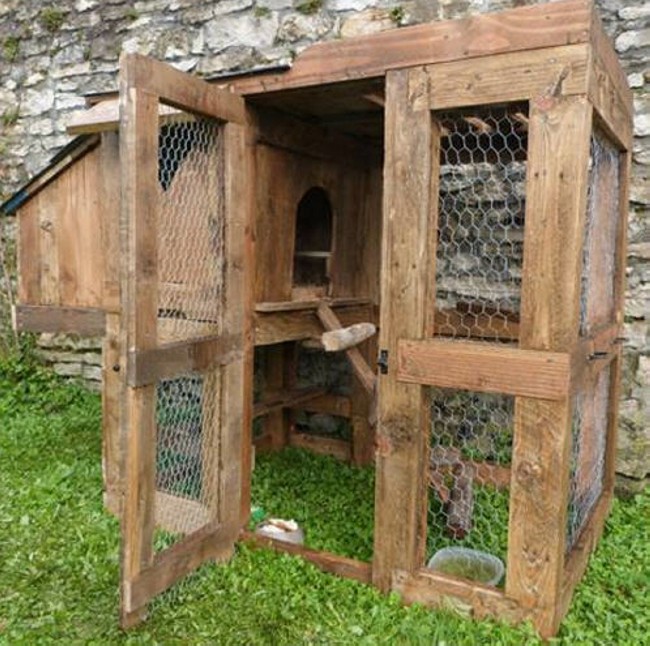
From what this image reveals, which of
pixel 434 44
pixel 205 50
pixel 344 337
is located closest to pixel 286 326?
pixel 344 337

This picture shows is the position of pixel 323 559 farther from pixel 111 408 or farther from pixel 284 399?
pixel 284 399

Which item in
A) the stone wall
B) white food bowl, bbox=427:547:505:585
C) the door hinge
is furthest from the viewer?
the stone wall

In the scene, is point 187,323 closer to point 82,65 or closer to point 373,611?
point 373,611

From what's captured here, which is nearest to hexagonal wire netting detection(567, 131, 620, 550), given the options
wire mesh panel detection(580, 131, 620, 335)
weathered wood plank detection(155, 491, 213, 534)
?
wire mesh panel detection(580, 131, 620, 335)

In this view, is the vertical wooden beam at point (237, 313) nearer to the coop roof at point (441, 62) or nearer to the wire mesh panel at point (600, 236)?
the coop roof at point (441, 62)

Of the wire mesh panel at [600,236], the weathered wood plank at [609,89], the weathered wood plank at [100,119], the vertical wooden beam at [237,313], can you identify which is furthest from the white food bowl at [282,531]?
the weathered wood plank at [609,89]

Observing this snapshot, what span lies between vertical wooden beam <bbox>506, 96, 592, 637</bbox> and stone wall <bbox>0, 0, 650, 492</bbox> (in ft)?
5.09

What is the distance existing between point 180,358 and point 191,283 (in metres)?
0.38

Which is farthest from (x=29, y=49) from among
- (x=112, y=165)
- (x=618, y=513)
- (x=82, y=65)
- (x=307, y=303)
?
Result: (x=618, y=513)

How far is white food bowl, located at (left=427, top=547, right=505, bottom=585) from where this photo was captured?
2.51 m

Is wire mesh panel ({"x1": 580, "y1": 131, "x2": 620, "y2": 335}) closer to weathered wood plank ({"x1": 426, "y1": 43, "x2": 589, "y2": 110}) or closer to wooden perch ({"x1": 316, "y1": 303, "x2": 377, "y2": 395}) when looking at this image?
weathered wood plank ({"x1": 426, "y1": 43, "x2": 589, "y2": 110})

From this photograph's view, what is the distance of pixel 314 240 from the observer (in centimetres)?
394

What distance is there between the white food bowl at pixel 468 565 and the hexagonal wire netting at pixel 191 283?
3.11ft

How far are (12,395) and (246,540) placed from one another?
3.10 m
